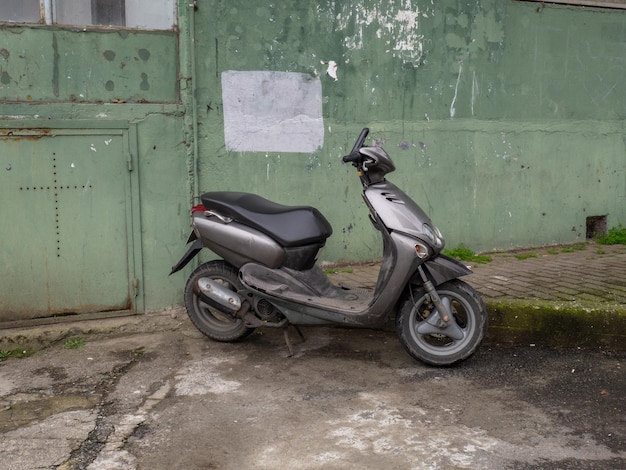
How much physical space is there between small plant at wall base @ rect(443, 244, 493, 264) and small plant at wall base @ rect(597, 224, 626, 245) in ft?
5.39

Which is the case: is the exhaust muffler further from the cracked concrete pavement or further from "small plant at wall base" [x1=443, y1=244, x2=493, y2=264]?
"small plant at wall base" [x1=443, y1=244, x2=493, y2=264]

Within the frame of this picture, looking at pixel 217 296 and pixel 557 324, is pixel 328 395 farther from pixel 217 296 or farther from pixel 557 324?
pixel 557 324

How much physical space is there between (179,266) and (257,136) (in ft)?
5.22

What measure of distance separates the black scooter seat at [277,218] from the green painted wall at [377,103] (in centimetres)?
99

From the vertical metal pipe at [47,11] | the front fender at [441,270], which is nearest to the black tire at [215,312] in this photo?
the front fender at [441,270]

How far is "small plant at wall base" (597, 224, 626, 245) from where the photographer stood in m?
7.56

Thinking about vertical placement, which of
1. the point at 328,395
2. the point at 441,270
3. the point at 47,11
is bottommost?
the point at 328,395

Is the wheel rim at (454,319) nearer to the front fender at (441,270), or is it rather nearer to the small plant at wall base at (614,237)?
the front fender at (441,270)

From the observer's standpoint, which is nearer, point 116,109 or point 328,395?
point 328,395

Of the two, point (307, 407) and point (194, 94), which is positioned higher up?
point (194, 94)

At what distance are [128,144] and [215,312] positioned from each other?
156 centimetres

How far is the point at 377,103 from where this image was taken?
6500mm

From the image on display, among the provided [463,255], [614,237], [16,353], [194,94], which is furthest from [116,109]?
[614,237]

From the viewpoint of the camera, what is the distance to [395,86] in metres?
6.56
